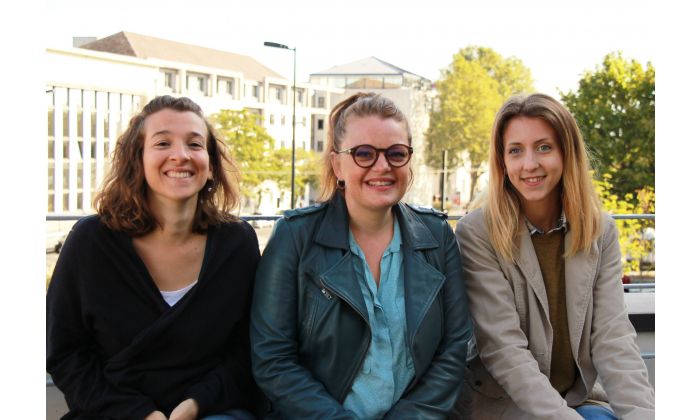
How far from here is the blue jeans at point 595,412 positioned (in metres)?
2.52

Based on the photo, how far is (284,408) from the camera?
7.83ft

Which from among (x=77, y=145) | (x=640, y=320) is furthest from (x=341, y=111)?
(x=77, y=145)

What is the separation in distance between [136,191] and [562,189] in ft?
4.75

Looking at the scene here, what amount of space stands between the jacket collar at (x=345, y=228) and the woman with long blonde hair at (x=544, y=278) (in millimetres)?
227

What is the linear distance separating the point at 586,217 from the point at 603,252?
0.16 meters

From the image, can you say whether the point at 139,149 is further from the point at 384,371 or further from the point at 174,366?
the point at 384,371

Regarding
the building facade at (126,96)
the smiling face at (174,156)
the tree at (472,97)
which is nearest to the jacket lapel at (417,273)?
the smiling face at (174,156)

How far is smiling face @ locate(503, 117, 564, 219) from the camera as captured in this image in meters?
2.66

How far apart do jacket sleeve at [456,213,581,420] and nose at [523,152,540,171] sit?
10.0 inches

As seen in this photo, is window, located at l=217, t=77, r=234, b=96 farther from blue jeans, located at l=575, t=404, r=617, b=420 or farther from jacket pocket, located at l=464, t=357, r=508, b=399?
blue jeans, located at l=575, t=404, r=617, b=420

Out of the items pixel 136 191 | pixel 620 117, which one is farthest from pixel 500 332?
pixel 620 117

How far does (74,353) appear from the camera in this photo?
2451 mm
